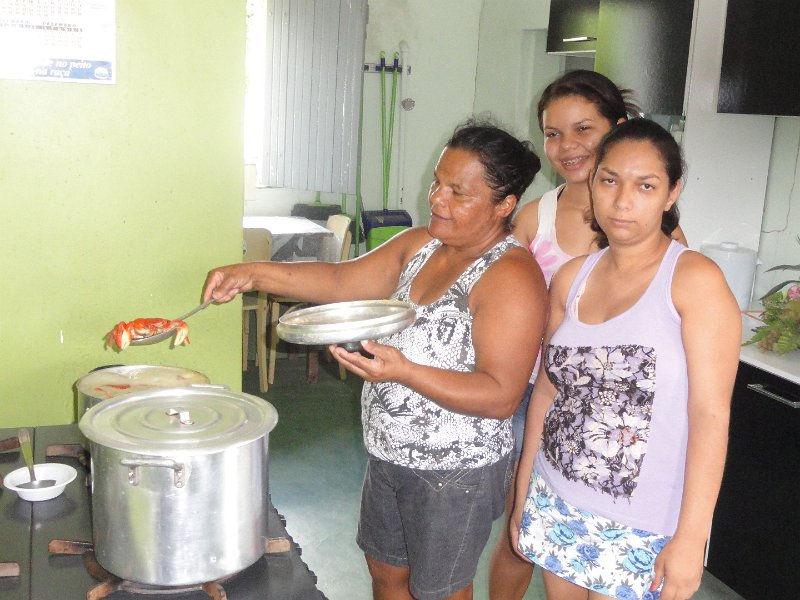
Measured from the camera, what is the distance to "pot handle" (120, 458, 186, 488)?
113 cm

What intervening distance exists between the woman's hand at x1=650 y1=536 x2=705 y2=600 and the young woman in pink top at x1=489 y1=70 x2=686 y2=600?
0.69 metres

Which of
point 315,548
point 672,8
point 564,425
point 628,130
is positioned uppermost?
point 672,8

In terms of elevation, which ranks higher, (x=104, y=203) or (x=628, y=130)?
(x=628, y=130)

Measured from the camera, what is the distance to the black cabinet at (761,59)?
2.59 metres

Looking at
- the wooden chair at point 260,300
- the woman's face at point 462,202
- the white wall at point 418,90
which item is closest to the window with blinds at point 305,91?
the white wall at point 418,90

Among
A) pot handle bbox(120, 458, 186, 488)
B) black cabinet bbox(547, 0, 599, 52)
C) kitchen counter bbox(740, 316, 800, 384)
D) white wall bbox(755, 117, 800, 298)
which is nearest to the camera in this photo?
pot handle bbox(120, 458, 186, 488)

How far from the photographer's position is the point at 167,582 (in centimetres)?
119

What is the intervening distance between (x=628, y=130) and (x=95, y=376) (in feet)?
3.63

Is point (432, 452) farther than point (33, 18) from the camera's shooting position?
No

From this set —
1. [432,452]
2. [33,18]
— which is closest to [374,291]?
[432,452]

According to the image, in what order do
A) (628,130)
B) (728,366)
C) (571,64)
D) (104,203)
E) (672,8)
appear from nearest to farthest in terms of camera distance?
1. (728,366)
2. (628,130)
3. (104,203)
4. (672,8)
5. (571,64)

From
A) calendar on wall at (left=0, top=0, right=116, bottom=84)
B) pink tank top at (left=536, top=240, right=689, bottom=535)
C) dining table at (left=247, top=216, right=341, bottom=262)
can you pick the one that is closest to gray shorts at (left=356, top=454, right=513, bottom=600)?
pink tank top at (left=536, top=240, right=689, bottom=535)

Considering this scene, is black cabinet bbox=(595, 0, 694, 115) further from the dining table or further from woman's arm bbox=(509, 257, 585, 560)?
the dining table

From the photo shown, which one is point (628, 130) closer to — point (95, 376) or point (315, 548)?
point (95, 376)
